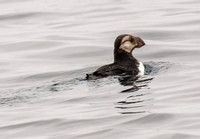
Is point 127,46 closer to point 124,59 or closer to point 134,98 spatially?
point 124,59

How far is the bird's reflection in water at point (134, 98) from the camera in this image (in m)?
13.4

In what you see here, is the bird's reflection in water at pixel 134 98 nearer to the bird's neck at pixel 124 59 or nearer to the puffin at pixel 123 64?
the puffin at pixel 123 64

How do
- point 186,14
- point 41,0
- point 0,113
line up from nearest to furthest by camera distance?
point 0,113
point 186,14
point 41,0

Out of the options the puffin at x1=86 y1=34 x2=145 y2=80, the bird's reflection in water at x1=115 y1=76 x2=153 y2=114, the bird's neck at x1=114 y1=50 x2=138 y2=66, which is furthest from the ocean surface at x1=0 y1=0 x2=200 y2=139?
the bird's neck at x1=114 y1=50 x2=138 y2=66

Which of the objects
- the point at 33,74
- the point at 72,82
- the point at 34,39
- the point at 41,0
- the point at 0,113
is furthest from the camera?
the point at 41,0

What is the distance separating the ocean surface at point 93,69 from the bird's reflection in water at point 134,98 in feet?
0.06

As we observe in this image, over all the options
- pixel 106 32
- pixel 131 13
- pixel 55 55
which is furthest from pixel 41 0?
pixel 55 55

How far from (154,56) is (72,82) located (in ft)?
11.7

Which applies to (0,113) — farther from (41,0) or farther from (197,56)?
(41,0)


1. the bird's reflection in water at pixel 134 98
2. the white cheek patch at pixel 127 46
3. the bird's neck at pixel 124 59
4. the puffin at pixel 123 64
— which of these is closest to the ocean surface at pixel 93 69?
the bird's reflection in water at pixel 134 98

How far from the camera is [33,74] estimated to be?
18.0 m

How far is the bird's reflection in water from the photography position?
13.4 m

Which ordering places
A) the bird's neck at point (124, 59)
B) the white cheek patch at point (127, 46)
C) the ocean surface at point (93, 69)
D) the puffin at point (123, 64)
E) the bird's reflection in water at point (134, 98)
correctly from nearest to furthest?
the ocean surface at point (93, 69) → the bird's reflection in water at point (134, 98) → the puffin at point (123, 64) → the bird's neck at point (124, 59) → the white cheek patch at point (127, 46)

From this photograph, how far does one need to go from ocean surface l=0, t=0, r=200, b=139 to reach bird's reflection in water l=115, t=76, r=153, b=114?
2cm
